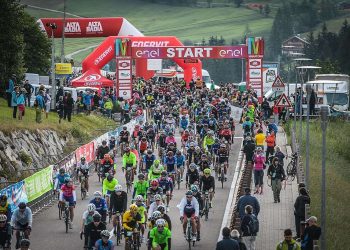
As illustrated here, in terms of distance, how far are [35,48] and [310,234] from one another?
49.1 m

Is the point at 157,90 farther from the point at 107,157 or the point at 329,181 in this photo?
the point at 107,157

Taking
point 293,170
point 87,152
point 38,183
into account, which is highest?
point 38,183

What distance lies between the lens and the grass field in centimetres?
2944

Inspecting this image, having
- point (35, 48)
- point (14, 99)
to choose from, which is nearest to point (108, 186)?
point (14, 99)

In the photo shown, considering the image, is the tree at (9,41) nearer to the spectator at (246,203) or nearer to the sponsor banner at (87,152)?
the sponsor banner at (87,152)

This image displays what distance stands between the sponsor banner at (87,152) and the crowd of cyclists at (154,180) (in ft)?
2.36

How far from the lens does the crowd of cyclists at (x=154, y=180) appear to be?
2344 cm

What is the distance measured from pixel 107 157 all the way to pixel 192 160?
5996 millimetres

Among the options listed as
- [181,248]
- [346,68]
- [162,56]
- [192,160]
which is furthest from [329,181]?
[346,68]

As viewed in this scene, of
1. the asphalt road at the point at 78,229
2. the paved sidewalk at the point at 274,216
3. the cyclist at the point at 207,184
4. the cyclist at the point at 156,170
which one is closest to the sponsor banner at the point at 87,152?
the asphalt road at the point at 78,229

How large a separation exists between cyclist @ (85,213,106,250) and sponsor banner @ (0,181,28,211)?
556 cm

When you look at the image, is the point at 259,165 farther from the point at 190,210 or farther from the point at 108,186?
the point at 190,210

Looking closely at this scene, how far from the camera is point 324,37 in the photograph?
14575 cm

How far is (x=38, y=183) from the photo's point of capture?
32.0 m
